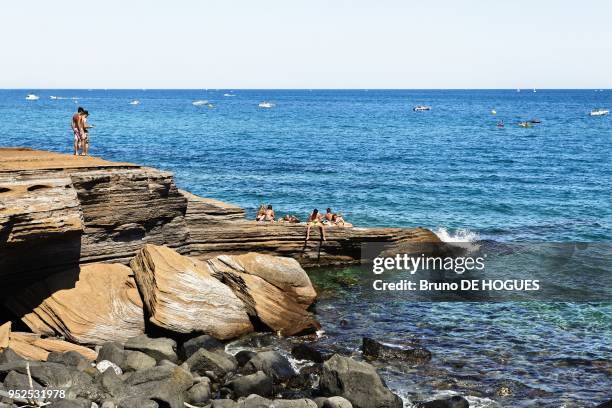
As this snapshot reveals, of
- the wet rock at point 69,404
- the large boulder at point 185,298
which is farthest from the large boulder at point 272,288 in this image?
the wet rock at point 69,404

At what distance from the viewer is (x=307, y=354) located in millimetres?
19469

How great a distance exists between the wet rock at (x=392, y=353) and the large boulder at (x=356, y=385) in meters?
2.79

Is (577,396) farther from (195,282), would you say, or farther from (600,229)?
(600,229)

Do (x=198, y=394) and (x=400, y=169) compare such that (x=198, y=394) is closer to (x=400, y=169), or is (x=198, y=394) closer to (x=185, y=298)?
(x=185, y=298)

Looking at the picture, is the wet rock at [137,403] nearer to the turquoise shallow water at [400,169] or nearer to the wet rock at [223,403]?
the wet rock at [223,403]

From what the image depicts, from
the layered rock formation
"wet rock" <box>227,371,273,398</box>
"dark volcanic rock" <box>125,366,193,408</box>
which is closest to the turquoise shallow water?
the layered rock formation

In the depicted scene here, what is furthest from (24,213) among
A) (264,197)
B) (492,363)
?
(264,197)

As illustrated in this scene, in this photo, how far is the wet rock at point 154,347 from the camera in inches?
731

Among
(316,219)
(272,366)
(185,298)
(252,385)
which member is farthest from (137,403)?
(316,219)

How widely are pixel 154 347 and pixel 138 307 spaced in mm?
2523

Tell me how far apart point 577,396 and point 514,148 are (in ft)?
208

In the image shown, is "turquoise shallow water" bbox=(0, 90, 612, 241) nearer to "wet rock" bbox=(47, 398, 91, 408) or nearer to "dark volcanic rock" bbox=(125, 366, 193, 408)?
"dark volcanic rock" bbox=(125, 366, 193, 408)

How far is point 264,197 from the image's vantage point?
146 feet

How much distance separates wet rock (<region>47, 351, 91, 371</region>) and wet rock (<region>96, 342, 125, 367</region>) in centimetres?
60
